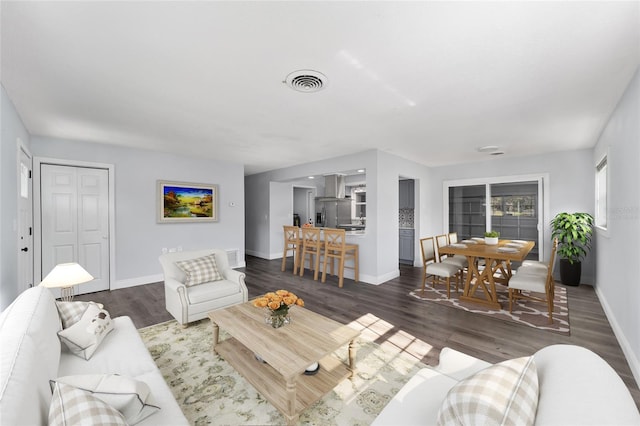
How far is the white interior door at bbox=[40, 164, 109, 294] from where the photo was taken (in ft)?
13.4

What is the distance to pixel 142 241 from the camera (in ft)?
16.1

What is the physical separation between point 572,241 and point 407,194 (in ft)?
10.2

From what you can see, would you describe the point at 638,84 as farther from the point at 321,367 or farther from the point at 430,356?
the point at 321,367

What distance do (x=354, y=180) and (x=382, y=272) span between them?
369cm

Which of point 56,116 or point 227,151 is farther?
point 227,151

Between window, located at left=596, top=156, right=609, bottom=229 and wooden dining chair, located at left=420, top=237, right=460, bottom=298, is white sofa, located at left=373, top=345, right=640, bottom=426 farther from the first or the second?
window, located at left=596, top=156, right=609, bottom=229

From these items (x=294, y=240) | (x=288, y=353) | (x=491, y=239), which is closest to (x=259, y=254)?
(x=294, y=240)

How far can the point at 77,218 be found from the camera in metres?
4.31

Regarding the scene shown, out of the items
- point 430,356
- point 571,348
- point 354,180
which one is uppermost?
point 354,180

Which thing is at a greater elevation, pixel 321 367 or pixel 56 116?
pixel 56 116

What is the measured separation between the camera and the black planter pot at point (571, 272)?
465cm

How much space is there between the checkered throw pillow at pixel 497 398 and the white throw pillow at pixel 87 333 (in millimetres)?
2078

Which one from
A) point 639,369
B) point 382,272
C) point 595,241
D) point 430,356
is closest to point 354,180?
point 382,272

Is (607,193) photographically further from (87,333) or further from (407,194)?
(87,333)
